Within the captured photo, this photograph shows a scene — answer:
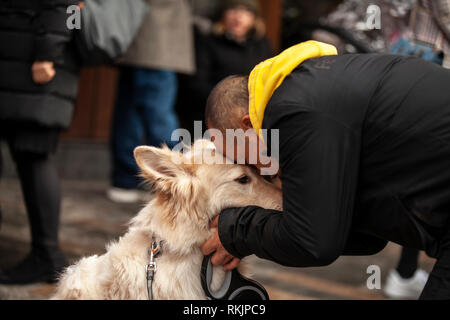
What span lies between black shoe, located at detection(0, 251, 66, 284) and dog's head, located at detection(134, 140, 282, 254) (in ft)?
3.64

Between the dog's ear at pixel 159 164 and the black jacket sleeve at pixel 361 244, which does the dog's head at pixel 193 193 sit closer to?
the dog's ear at pixel 159 164

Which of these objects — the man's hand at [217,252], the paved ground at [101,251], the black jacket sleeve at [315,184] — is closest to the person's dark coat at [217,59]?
→ the paved ground at [101,251]

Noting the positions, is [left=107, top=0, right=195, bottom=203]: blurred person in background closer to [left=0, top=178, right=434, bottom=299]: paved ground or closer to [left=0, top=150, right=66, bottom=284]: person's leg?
[left=0, top=178, right=434, bottom=299]: paved ground

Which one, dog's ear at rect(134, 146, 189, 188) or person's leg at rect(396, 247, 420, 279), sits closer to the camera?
dog's ear at rect(134, 146, 189, 188)

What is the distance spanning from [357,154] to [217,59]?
381 centimetres

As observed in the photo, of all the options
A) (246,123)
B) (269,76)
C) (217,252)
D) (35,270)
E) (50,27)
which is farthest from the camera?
(35,270)

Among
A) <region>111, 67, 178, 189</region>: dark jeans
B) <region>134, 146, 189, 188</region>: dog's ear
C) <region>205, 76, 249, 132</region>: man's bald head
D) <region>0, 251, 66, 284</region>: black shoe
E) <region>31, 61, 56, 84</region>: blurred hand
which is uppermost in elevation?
<region>205, 76, 249, 132</region>: man's bald head

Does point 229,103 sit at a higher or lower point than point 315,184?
higher

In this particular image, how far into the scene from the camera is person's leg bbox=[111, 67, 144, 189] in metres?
5.11

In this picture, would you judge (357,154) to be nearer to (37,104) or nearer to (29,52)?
(37,104)

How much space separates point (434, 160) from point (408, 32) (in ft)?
5.73

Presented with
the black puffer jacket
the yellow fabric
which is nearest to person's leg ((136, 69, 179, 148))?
the black puffer jacket

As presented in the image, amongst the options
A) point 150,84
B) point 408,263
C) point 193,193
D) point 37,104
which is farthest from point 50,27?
point 408,263

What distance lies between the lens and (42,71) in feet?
10.1
